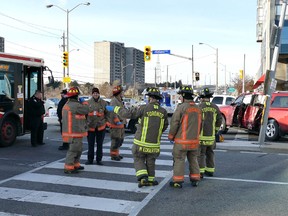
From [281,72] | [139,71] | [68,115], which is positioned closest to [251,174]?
[68,115]

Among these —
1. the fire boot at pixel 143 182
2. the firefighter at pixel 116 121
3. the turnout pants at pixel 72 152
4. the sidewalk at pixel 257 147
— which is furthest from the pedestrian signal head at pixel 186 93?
the sidewalk at pixel 257 147

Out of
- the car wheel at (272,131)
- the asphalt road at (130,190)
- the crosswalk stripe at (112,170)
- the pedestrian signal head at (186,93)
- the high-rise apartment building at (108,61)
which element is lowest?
the asphalt road at (130,190)

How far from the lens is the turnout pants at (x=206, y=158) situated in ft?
25.3

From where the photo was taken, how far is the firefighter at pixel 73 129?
8.15 metres

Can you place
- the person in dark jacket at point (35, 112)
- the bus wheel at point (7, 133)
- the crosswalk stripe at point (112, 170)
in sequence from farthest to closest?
the person in dark jacket at point (35, 112), the bus wheel at point (7, 133), the crosswalk stripe at point (112, 170)

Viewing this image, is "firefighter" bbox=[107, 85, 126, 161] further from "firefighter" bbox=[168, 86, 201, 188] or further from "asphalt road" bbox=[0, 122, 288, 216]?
"firefighter" bbox=[168, 86, 201, 188]

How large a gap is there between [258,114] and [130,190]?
29.6 ft

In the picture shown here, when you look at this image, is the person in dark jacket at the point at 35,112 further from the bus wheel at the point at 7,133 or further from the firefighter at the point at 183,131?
the firefighter at the point at 183,131

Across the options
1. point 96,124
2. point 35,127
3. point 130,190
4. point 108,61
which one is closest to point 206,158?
point 130,190

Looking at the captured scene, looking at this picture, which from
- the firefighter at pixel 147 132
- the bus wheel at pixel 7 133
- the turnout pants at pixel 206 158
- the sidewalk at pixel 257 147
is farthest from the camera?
the sidewalk at pixel 257 147

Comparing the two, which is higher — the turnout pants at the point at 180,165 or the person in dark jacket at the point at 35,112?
the person in dark jacket at the point at 35,112

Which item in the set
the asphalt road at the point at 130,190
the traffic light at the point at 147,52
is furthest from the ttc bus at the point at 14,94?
the traffic light at the point at 147,52

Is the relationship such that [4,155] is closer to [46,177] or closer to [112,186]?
[46,177]

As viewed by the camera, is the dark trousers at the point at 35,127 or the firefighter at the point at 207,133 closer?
the firefighter at the point at 207,133
